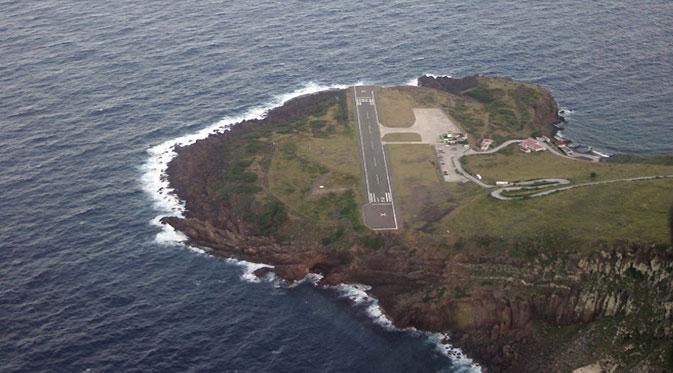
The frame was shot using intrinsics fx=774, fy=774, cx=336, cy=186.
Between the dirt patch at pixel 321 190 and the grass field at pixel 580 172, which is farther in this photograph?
the dirt patch at pixel 321 190

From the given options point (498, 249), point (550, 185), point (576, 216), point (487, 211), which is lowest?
point (498, 249)

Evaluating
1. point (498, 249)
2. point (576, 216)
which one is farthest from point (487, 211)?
point (576, 216)

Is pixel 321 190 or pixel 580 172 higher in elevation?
pixel 321 190

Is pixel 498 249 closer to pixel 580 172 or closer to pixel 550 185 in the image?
pixel 550 185

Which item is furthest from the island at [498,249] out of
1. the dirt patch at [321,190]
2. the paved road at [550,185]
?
the dirt patch at [321,190]

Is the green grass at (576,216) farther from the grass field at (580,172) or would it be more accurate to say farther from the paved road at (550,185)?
the grass field at (580,172)

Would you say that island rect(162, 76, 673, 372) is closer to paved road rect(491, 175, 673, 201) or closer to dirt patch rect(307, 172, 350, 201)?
paved road rect(491, 175, 673, 201)

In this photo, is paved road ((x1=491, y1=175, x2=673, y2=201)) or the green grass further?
paved road ((x1=491, y1=175, x2=673, y2=201))

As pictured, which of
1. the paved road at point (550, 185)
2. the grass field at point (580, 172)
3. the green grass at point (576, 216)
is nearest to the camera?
the green grass at point (576, 216)

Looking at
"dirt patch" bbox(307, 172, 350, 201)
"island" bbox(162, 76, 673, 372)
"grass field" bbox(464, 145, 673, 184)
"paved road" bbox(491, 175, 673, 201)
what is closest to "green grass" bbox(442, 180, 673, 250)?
"island" bbox(162, 76, 673, 372)

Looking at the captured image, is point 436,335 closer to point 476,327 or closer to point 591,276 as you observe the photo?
point 476,327

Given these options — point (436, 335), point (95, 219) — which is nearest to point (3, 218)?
point (95, 219)

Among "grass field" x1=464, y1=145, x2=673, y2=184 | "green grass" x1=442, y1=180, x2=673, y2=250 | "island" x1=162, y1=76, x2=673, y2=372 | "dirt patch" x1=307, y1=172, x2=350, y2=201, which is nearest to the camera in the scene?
Result: "island" x1=162, y1=76, x2=673, y2=372
